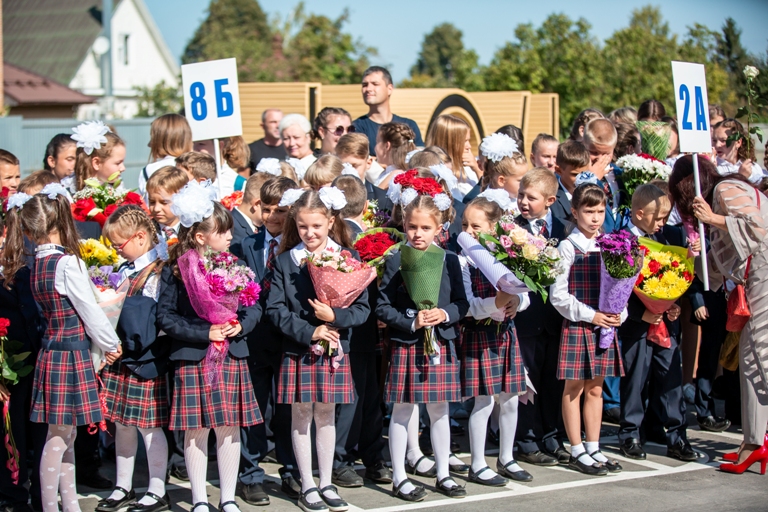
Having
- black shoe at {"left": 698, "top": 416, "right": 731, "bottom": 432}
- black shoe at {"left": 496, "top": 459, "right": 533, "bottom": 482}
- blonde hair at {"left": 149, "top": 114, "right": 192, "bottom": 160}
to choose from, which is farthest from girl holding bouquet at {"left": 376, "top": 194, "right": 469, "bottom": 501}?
blonde hair at {"left": 149, "top": 114, "right": 192, "bottom": 160}

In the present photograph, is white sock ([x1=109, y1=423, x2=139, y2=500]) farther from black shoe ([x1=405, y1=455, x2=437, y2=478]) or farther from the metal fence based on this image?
the metal fence

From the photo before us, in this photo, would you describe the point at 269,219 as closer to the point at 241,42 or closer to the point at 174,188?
the point at 174,188

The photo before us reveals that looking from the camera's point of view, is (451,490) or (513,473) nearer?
(451,490)

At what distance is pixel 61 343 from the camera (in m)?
5.43

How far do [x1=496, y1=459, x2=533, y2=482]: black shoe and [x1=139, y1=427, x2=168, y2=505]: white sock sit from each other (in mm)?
2208

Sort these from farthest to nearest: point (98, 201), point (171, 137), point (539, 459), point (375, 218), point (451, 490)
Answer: point (171, 137) → point (98, 201) → point (375, 218) → point (539, 459) → point (451, 490)

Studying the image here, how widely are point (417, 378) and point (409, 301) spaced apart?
482mm

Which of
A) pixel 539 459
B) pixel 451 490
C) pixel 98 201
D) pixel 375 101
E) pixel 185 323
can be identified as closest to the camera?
pixel 185 323

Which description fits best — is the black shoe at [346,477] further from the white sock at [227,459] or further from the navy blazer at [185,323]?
the navy blazer at [185,323]

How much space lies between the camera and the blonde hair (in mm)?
8180

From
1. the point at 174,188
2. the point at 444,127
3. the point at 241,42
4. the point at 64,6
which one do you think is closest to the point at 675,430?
the point at 444,127


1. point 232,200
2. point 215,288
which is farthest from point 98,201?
point 215,288

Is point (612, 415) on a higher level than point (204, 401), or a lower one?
lower

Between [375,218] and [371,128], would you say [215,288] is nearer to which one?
[375,218]
